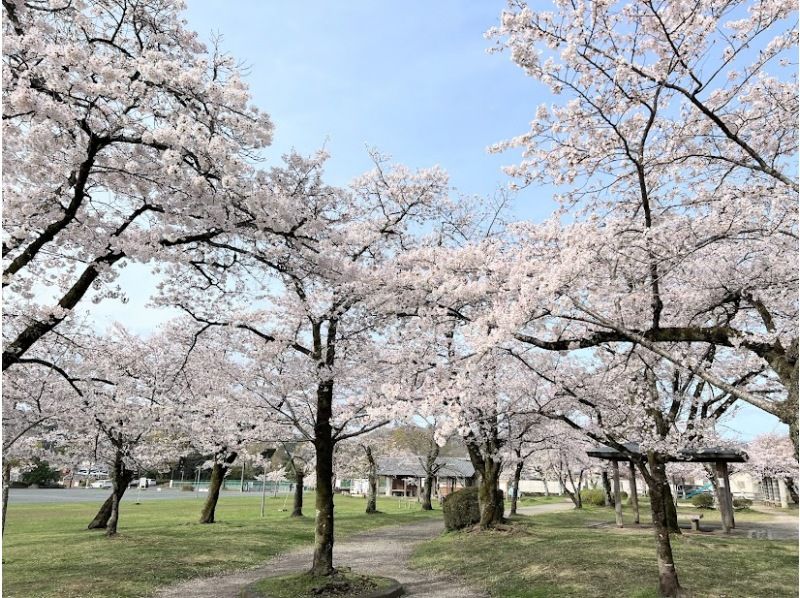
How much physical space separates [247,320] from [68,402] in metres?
9.04

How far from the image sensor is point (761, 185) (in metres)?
7.14

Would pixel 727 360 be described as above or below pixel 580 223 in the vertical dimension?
below

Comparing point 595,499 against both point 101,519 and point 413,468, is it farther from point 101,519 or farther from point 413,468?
point 101,519

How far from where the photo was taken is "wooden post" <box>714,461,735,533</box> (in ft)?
68.6

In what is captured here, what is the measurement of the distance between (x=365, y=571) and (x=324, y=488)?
3.39 m

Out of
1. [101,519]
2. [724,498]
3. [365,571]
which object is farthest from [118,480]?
[724,498]

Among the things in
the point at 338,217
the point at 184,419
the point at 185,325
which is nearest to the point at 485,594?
the point at 338,217

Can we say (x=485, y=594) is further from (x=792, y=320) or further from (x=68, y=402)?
(x=68, y=402)

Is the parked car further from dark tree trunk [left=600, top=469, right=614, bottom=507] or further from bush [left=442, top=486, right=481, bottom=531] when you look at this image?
bush [left=442, top=486, right=481, bottom=531]

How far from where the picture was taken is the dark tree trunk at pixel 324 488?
10.4m

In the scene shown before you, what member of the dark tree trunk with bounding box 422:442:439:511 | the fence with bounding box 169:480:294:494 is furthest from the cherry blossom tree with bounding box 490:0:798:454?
the fence with bounding box 169:480:294:494

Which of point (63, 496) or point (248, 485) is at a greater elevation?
point (63, 496)

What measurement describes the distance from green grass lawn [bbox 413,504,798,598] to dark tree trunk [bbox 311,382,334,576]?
10.7 ft

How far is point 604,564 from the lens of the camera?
37.4 ft
